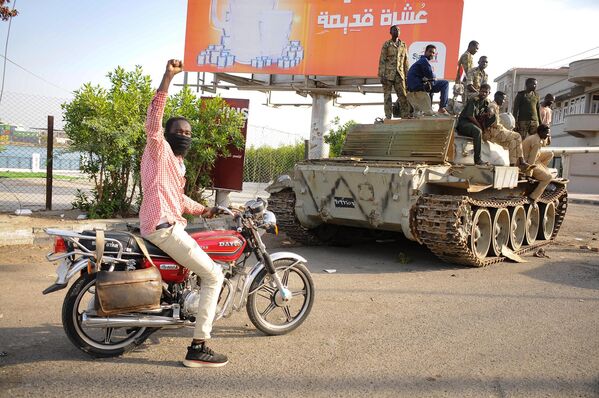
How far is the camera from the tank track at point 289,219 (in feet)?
29.6

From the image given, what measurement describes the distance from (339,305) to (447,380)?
1.88 meters

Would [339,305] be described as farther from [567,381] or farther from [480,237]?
[480,237]

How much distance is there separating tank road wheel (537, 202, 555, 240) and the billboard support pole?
750 cm

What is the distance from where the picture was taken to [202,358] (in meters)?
3.85

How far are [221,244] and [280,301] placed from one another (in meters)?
0.75

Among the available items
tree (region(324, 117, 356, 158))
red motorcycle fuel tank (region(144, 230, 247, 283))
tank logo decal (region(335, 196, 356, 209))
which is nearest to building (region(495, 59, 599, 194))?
tree (region(324, 117, 356, 158))

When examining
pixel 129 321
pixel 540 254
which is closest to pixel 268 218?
pixel 129 321

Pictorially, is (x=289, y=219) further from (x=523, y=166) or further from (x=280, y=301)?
(x=280, y=301)

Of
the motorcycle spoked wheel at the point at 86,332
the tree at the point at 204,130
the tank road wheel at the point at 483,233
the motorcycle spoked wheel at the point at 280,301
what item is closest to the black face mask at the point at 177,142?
the motorcycle spoked wheel at the point at 86,332

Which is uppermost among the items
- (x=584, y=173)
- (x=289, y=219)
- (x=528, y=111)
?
(x=528, y=111)

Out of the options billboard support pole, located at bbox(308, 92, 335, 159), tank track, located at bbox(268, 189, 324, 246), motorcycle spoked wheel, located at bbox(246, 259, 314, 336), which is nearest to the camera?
motorcycle spoked wheel, located at bbox(246, 259, 314, 336)

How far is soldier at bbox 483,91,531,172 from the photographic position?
9.68 m

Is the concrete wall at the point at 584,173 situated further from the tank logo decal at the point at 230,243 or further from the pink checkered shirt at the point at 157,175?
the pink checkered shirt at the point at 157,175

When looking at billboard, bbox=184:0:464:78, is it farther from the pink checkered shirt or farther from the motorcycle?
the pink checkered shirt
